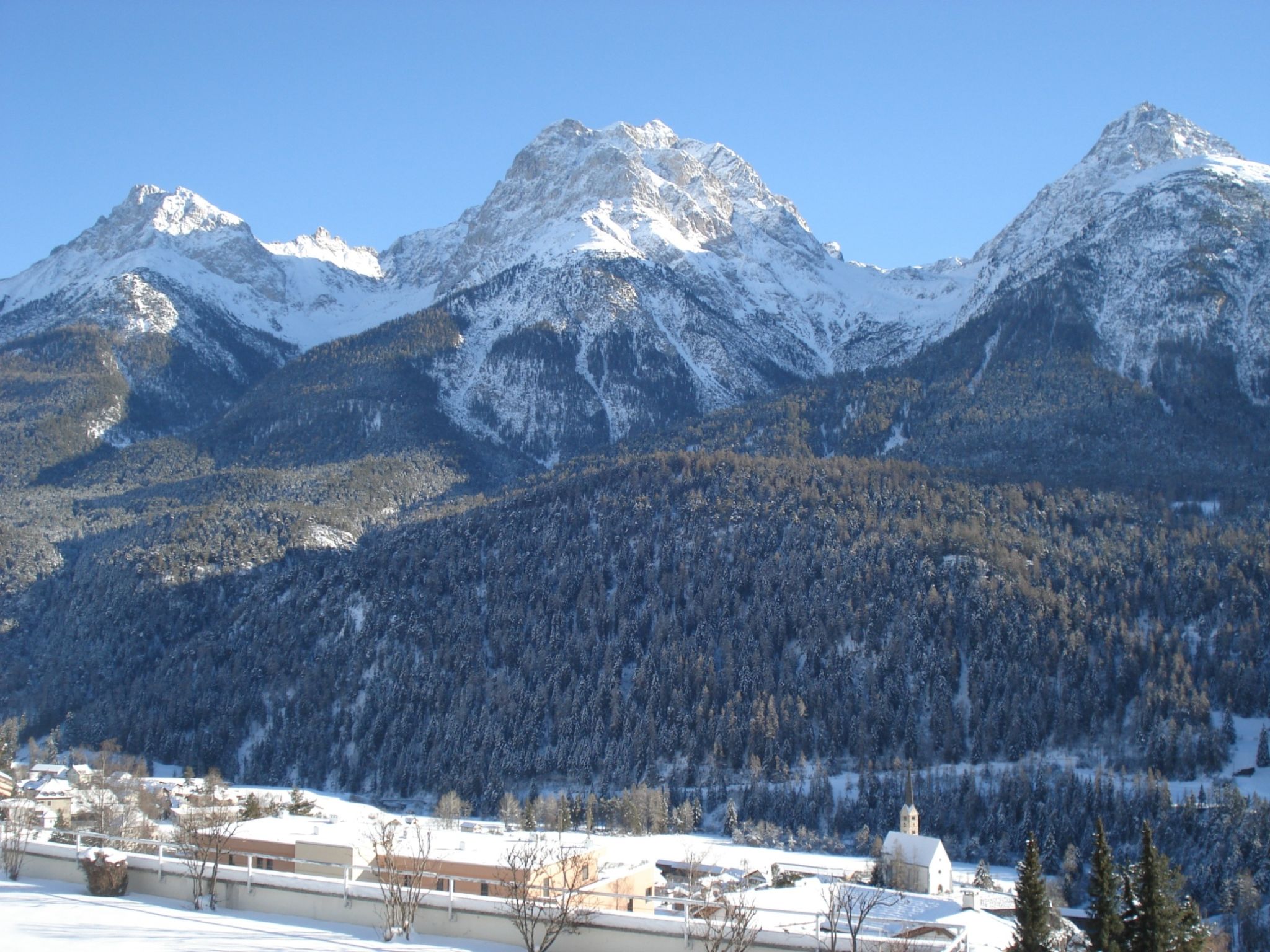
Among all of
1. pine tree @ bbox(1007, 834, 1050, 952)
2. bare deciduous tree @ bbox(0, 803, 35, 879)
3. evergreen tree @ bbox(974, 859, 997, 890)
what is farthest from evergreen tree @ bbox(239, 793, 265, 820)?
evergreen tree @ bbox(974, 859, 997, 890)

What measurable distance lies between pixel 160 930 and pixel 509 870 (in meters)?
17.5

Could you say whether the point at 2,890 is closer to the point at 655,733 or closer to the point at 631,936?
the point at 631,936

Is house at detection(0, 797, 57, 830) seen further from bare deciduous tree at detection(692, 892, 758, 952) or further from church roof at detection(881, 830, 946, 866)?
church roof at detection(881, 830, 946, 866)

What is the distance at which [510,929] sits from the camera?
31.1 metres

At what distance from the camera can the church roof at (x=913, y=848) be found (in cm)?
11331

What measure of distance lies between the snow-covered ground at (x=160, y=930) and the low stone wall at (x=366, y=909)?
0.33m

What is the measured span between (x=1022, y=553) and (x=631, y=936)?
180m

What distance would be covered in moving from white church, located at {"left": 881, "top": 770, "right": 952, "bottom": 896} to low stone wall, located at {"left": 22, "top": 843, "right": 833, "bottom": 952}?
81.0 meters

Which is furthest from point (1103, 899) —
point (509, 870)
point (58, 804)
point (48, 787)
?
point (48, 787)

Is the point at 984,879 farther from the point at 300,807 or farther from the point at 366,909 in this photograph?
the point at 366,909

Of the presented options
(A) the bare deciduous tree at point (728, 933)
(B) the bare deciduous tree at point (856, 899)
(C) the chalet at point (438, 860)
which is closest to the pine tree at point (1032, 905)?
(B) the bare deciduous tree at point (856, 899)

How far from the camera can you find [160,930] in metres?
31.2

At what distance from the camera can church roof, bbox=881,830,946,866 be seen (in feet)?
372

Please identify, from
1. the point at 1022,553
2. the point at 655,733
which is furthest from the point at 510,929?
the point at 1022,553
